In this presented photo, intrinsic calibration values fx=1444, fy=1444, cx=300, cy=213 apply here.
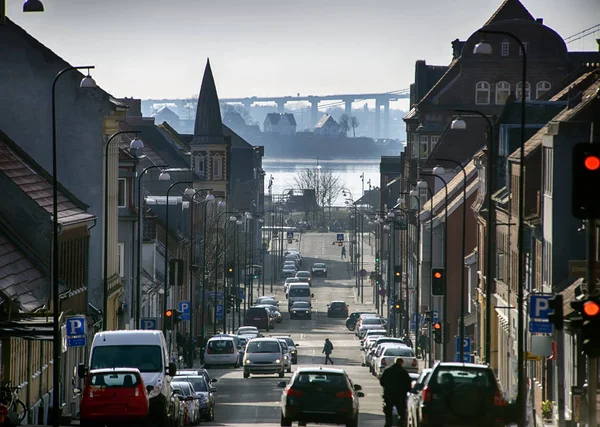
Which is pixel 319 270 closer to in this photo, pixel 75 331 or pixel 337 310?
pixel 337 310

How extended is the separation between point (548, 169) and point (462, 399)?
749 inches

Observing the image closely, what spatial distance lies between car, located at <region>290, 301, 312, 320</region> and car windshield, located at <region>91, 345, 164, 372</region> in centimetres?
7933

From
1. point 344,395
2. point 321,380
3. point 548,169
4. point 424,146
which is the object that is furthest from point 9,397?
point 424,146

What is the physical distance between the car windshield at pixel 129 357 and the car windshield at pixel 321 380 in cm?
359

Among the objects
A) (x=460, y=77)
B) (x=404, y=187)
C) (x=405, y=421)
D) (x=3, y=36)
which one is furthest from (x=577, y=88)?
(x=404, y=187)

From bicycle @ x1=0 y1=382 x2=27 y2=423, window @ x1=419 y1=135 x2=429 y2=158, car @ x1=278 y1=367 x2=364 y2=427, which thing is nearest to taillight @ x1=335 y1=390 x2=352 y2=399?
car @ x1=278 y1=367 x2=364 y2=427

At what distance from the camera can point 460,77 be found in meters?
98.1

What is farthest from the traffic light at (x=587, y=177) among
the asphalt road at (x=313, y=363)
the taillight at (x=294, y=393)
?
the asphalt road at (x=313, y=363)

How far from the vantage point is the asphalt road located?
136 ft

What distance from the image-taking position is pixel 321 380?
98.5ft

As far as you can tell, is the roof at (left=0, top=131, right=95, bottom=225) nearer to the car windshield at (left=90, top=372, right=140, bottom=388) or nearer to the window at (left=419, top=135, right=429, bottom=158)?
the car windshield at (left=90, top=372, right=140, bottom=388)

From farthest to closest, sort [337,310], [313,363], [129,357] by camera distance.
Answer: [337,310] → [313,363] → [129,357]

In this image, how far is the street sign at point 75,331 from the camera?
124ft

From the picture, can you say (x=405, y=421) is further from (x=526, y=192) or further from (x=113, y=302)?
(x=113, y=302)
